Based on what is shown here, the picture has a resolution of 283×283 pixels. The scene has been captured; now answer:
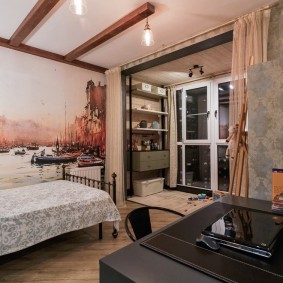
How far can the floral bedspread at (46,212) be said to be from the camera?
1.90m

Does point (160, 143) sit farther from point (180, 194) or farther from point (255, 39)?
point (255, 39)

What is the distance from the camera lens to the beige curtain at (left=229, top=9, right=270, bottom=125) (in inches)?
85.6

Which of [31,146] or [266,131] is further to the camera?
[31,146]

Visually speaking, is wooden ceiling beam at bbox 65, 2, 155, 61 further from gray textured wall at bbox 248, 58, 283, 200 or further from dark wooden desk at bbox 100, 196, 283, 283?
dark wooden desk at bbox 100, 196, 283, 283

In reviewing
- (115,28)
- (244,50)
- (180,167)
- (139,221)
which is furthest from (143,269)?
(180,167)

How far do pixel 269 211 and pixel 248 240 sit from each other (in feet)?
1.60

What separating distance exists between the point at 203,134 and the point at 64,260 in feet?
12.0

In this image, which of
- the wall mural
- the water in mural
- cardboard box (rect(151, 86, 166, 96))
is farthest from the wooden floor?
cardboard box (rect(151, 86, 166, 96))

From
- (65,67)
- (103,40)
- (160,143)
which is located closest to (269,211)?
(103,40)

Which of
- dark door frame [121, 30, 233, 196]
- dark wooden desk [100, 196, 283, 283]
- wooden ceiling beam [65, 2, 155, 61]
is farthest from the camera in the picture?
dark door frame [121, 30, 233, 196]

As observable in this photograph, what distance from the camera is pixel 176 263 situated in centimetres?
70

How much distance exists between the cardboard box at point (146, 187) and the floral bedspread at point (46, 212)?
194 cm

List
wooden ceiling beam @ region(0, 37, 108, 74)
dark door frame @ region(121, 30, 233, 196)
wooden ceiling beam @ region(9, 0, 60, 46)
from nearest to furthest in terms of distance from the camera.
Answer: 1. wooden ceiling beam @ region(9, 0, 60, 46)
2. dark door frame @ region(121, 30, 233, 196)
3. wooden ceiling beam @ region(0, 37, 108, 74)

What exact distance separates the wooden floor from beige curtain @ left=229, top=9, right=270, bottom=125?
6.87 ft
